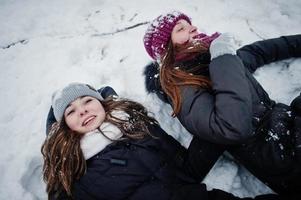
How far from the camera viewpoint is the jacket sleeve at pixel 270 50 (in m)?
2.79

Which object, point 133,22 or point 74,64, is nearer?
point 74,64

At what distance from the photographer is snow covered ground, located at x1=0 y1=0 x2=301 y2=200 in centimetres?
276

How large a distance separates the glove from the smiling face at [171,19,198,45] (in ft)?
0.82

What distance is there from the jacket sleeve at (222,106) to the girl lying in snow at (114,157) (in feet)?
1.30

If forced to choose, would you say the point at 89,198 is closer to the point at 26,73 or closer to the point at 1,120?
the point at 1,120

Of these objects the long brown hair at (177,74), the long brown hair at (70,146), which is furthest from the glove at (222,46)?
the long brown hair at (70,146)

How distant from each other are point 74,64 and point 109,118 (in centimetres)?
151

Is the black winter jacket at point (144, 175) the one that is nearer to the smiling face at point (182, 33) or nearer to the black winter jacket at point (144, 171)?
the black winter jacket at point (144, 171)

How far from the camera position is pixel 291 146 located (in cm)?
207

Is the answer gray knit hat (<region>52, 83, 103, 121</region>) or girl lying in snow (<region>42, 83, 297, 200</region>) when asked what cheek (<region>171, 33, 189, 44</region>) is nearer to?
girl lying in snow (<region>42, 83, 297, 200</region>)

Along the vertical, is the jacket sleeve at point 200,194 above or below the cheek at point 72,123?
below

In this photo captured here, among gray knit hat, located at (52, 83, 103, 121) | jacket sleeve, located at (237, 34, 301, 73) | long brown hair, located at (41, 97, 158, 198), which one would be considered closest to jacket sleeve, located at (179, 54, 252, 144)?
long brown hair, located at (41, 97, 158, 198)

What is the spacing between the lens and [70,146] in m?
2.29

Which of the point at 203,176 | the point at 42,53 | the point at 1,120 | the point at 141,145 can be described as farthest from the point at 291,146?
the point at 42,53
